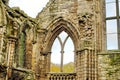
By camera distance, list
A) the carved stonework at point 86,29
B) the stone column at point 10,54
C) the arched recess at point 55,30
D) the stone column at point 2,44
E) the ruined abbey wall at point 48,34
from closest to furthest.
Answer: the stone column at point 2,44 → the stone column at point 10,54 → the ruined abbey wall at point 48,34 → the carved stonework at point 86,29 → the arched recess at point 55,30

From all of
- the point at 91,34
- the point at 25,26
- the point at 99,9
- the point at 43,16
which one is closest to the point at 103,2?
the point at 99,9

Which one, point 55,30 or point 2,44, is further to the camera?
point 55,30

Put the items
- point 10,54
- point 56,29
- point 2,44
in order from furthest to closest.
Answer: point 56,29
point 10,54
point 2,44

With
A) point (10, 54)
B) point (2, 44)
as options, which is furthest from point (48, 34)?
point (2, 44)

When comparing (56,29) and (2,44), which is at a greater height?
(56,29)

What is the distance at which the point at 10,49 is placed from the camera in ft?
33.4

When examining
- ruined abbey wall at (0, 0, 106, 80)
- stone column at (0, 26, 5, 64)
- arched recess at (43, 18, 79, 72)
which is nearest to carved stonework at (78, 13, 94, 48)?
ruined abbey wall at (0, 0, 106, 80)

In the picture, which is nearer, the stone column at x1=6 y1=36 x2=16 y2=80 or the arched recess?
the stone column at x1=6 y1=36 x2=16 y2=80

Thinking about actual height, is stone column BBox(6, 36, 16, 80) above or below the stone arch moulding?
below

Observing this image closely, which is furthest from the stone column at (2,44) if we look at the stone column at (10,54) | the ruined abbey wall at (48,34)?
the stone column at (10,54)

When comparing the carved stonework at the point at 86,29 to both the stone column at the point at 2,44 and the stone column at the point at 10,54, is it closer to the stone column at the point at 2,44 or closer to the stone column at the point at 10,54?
the stone column at the point at 10,54

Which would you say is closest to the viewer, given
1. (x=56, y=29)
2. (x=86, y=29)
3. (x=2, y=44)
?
(x=2, y=44)

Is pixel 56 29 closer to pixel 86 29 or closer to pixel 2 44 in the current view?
pixel 86 29

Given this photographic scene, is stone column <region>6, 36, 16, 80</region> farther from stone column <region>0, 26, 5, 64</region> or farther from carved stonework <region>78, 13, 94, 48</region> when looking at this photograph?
carved stonework <region>78, 13, 94, 48</region>
